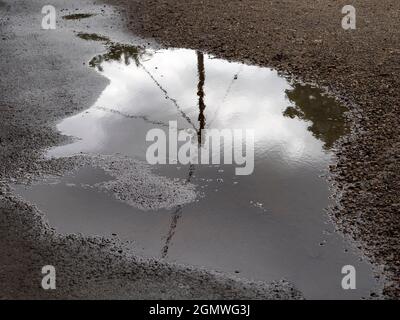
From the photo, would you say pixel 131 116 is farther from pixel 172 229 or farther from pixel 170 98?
pixel 172 229

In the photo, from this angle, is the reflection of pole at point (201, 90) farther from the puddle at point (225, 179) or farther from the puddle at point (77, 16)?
the puddle at point (77, 16)

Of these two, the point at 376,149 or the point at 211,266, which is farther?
the point at 376,149

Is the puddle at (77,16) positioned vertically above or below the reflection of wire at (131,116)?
above

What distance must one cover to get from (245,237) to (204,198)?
0.94 metres

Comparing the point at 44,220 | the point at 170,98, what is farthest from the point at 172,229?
the point at 170,98

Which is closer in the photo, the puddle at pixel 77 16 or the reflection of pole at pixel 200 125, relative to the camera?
the reflection of pole at pixel 200 125

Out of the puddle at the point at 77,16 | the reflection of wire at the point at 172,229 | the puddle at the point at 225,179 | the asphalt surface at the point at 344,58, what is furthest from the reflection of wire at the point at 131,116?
the puddle at the point at 77,16

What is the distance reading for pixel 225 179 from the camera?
7.12 meters

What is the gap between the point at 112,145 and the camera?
26.1 ft

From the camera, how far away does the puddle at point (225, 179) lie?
5.77 meters

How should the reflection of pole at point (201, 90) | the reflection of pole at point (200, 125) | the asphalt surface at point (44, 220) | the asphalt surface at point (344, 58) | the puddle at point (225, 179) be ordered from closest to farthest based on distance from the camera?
the asphalt surface at point (44, 220), the puddle at point (225, 179), the reflection of pole at point (200, 125), the asphalt surface at point (344, 58), the reflection of pole at point (201, 90)

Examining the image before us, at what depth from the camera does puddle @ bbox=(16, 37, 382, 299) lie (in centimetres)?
577
